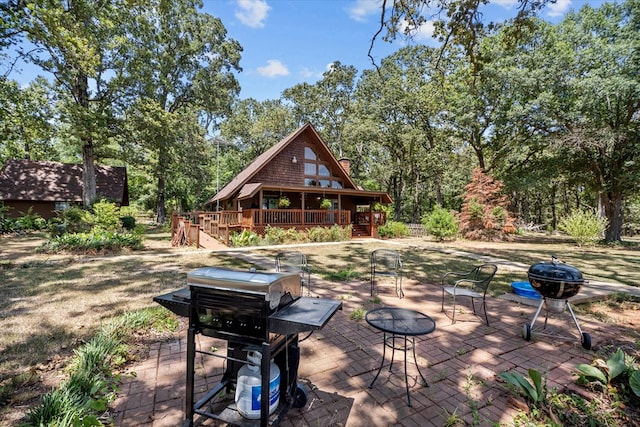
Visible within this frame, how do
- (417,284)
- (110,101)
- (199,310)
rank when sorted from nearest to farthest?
(199,310), (417,284), (110,101)

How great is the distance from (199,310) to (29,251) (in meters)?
12.2

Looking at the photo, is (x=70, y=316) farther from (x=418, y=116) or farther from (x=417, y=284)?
(x=418, y=116)

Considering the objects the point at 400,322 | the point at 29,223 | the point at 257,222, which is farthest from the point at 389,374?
the point at 29,223

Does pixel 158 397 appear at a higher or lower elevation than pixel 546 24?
lower

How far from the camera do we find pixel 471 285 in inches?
253

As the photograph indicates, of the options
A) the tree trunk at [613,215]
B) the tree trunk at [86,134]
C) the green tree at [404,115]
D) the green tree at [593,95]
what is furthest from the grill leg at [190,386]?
the green tree at [404,115]

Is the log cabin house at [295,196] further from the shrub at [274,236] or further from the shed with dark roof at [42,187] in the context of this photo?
the shed with dark roof at [42,187]

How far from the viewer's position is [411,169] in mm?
29859

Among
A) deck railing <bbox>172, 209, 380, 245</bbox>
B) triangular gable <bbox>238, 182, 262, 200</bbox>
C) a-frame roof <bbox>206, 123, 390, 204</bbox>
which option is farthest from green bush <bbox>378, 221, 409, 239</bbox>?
triangular gable <bbox>238, 182, 262, 200</bbox>

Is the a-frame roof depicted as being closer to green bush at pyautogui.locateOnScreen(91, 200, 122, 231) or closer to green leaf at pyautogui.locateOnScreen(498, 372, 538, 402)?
green bush at pyautogui.locateOnScreen(91, 200, 122, 231)

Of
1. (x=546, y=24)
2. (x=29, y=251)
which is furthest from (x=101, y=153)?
(x=546, y=24)

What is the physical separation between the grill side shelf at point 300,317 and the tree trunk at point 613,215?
797 inches

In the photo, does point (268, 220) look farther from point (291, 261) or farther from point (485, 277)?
point (485, 277)

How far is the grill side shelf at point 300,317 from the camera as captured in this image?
1702 millimetres
